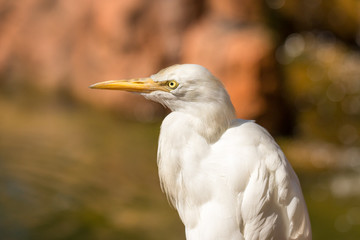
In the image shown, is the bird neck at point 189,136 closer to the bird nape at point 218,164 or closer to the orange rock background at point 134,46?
the bird nape at point 218,164

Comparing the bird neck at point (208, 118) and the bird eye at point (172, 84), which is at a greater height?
the bird eye at point (172, 84)

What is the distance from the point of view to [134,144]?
20.9ft

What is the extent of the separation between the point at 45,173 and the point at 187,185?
3.17 m

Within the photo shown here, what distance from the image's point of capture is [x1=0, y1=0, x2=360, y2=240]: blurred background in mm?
5316

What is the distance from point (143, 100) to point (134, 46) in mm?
805

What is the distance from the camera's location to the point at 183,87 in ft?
7.96

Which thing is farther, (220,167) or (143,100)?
(143,100)

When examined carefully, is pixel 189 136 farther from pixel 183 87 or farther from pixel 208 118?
pixel 183 87

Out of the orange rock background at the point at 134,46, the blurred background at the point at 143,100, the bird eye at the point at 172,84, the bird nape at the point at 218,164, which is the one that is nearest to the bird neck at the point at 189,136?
the bird nape at the point at 218,164

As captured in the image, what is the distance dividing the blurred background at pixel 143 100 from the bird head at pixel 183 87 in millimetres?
2501

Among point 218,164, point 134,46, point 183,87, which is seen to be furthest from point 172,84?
point 134,46

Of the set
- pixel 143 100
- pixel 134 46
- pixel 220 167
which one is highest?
pixel 134 46

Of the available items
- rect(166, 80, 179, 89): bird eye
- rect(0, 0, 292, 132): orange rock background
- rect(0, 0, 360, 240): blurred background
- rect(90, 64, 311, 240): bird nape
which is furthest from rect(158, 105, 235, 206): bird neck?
rect(0, 0, 292, 132): orange rock background

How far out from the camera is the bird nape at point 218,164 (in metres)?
2.43
